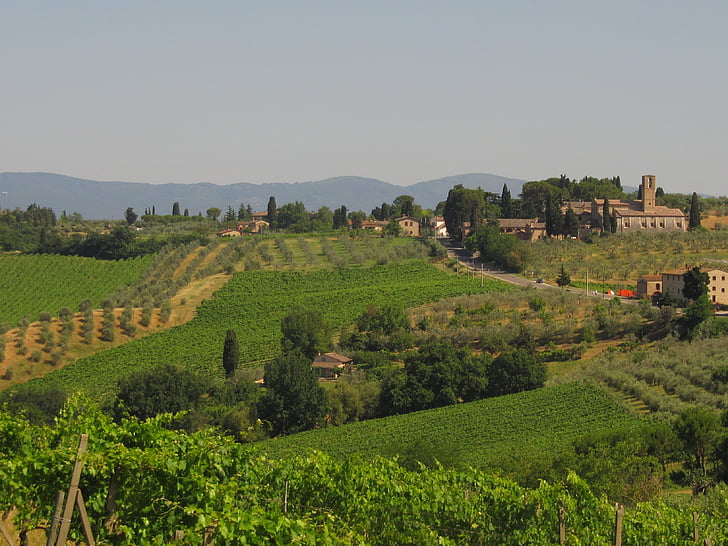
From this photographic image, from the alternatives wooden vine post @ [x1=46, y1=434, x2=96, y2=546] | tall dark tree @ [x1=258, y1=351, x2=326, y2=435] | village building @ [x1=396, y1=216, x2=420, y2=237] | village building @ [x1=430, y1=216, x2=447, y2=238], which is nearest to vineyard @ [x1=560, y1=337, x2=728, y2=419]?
tall dark tree @ [x1=258, y1=351, x2=326, y2=435]

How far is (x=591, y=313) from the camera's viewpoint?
6025cm

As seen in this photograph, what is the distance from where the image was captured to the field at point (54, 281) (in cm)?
8075

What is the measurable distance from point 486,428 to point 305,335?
21949 millimetres

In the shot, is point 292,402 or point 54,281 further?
point 54,281

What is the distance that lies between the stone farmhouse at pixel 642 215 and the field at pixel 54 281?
5175 cm

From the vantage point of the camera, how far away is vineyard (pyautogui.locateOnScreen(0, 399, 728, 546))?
1023cm

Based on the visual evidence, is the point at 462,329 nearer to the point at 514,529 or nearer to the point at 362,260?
the point at 362,260

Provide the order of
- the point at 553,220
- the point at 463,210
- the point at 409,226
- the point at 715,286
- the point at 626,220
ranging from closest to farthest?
the point at 715,286, the point at 553,220, the point at 626,220, the point at 463,210, the point at 409,226

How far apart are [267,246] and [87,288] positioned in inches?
906

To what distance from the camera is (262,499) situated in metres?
13.1

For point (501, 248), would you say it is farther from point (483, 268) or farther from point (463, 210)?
point (463, 210)

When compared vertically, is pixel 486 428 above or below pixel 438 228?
below

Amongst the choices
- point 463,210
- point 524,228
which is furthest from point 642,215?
point 463,210

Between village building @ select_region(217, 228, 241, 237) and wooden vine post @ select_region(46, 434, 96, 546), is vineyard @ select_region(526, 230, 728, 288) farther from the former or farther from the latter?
wooden vine post @ select_region(46, 434, 96, 546)
